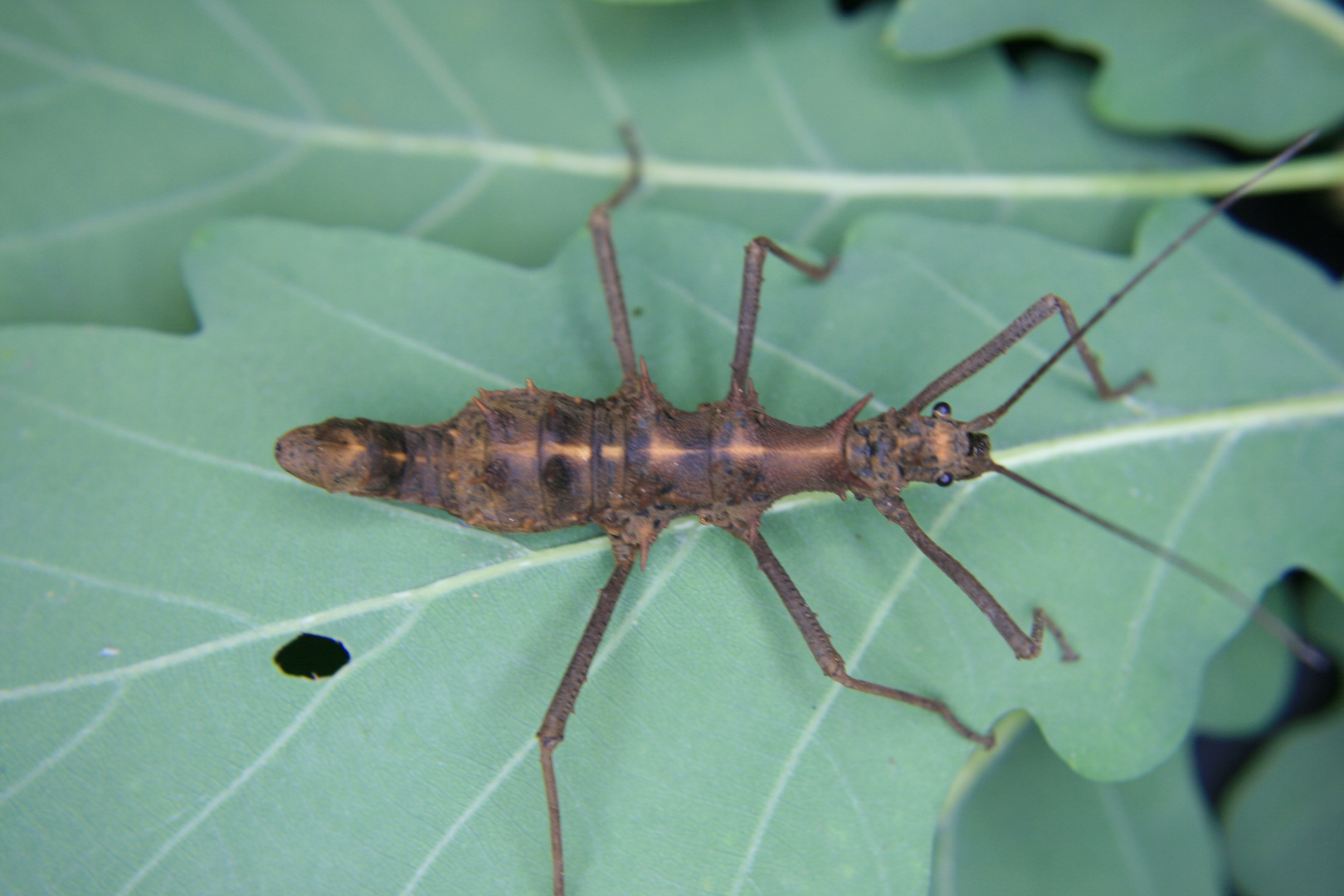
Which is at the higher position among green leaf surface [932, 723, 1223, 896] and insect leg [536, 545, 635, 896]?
green leaf surface [932, 723, 1223, 896]

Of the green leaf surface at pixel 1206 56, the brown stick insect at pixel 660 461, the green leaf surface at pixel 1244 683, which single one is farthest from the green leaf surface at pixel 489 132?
the green leaf surface at pixel 1244 683

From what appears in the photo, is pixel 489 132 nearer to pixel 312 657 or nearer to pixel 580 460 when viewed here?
pixel 580 460

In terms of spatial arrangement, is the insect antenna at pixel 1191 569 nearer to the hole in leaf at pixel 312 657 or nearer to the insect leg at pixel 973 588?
the insect leg at pixel 973 588

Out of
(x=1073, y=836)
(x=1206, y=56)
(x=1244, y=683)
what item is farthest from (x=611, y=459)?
(x=1244, y=683)

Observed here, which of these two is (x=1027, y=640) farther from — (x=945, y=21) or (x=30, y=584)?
(x=30, y=584)

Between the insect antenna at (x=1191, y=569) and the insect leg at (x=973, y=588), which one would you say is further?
the insect leg at (x=973, y=588)

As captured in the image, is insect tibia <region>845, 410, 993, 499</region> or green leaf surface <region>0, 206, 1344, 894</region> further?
insect tibia <region>845, 410, 993, 499</region>

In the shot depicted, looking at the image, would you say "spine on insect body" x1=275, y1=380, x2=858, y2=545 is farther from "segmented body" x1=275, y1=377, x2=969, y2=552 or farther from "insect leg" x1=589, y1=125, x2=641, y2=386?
"insect leg" x1=589, y1=125, x2=641, y2=386

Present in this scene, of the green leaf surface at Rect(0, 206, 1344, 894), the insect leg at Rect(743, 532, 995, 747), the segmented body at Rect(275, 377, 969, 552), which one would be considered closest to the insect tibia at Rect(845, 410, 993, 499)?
the segmented body at Rect(275, 377, 969, 552)
